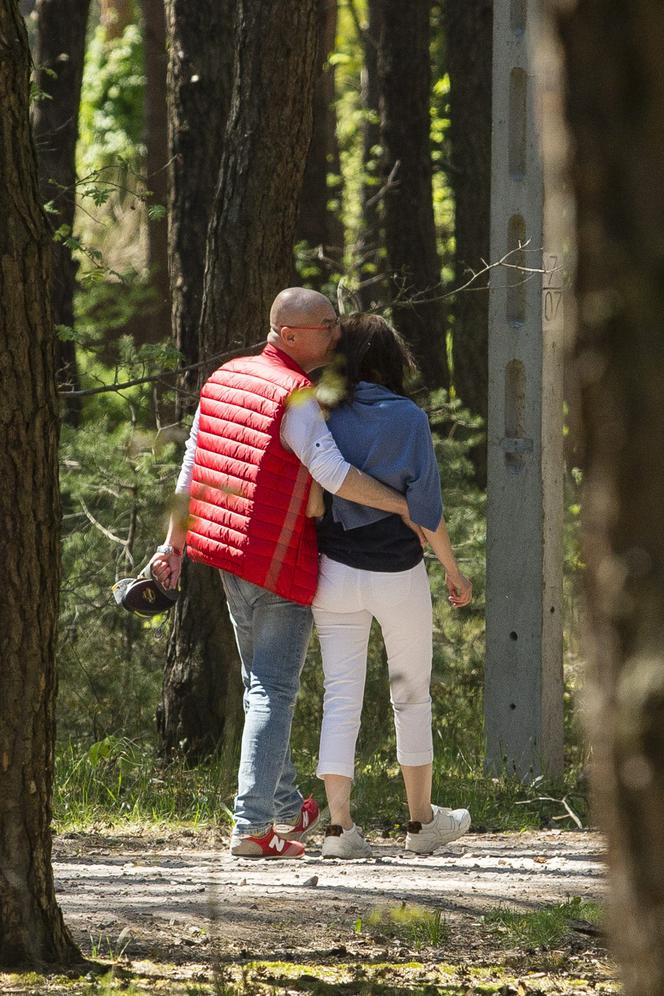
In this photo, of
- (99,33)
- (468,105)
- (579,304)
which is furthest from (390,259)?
(99,33)

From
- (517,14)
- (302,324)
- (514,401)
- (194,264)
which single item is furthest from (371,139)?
(302,324)

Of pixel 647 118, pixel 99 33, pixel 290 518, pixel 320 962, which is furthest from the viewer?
pixel 99 33

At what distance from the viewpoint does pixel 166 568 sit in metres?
5.68

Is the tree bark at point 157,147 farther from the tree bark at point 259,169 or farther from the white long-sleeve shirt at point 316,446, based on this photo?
the white long-sleeve shirt at point 316,446

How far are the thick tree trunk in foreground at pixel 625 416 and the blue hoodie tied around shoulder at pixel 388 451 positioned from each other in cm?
408

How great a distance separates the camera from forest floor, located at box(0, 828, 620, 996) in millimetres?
3986

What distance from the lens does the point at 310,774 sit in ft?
25.0

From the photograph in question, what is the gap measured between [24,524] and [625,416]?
262 centimetres

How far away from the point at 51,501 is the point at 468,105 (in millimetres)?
12428

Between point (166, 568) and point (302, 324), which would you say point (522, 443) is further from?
point (166, 568)

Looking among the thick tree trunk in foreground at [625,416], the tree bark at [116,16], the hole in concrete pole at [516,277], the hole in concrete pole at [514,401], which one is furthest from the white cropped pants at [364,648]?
the tree bark at [116,16]

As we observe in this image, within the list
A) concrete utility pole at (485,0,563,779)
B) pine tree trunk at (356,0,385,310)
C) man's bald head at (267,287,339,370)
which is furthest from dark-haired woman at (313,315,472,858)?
pine tree trunk at (356,0,385,310)

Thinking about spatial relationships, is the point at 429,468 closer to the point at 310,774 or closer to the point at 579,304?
the point at 310,774

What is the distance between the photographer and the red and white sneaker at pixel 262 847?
5.55 metres
